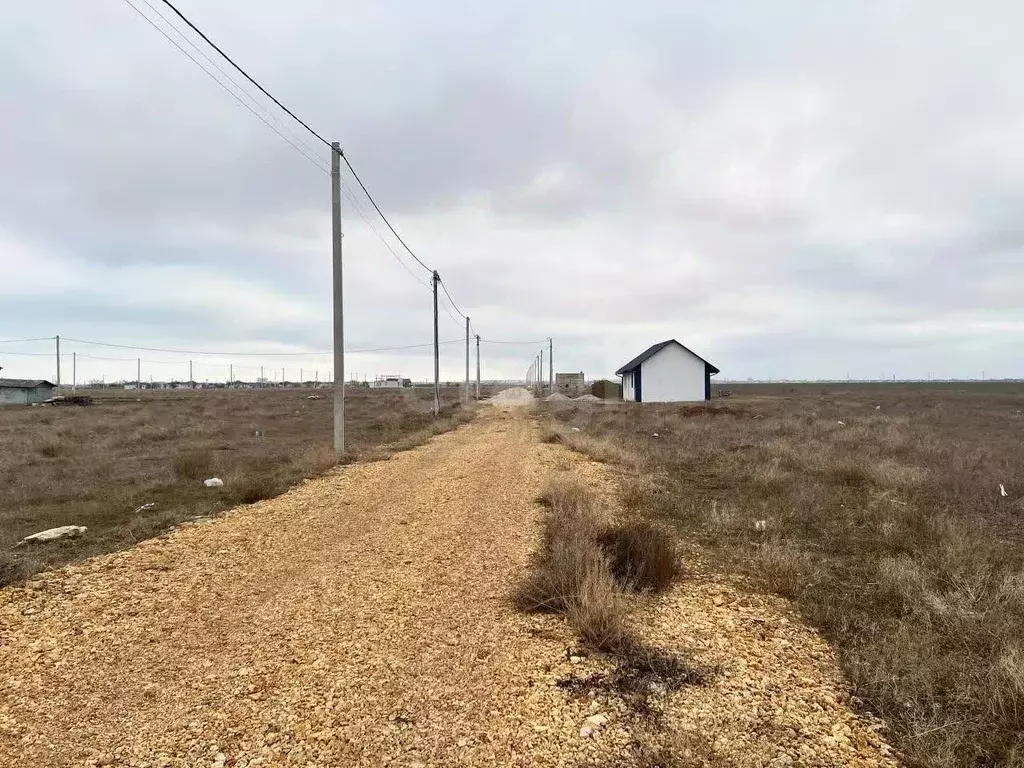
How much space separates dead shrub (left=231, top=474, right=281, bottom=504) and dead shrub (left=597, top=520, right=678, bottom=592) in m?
6.33

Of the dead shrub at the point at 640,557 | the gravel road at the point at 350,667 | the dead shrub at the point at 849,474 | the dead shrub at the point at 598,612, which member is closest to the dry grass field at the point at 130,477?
the gravel road at the point at 350,667

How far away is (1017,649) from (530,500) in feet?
22.6

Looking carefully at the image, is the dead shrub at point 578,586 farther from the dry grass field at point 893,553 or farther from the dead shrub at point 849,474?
the dead shrub at point 849,474

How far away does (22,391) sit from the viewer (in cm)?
6312

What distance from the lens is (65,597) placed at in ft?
18.7

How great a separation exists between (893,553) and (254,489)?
31.4 ft

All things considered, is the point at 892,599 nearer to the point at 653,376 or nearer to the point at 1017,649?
the point at 1017,649

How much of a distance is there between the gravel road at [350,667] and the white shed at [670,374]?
136 feet

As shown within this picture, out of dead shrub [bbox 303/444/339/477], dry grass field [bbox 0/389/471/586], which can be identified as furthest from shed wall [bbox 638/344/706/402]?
dead shrub [bbox 303/444/339/477]

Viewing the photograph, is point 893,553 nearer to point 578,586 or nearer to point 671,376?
point 578,586

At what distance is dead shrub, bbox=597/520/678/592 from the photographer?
6086 mm

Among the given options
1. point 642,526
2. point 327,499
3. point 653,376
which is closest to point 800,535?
point 642,526

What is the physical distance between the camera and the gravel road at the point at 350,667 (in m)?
3.32

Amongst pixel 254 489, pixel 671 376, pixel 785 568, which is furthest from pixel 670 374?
pixel 785 568
